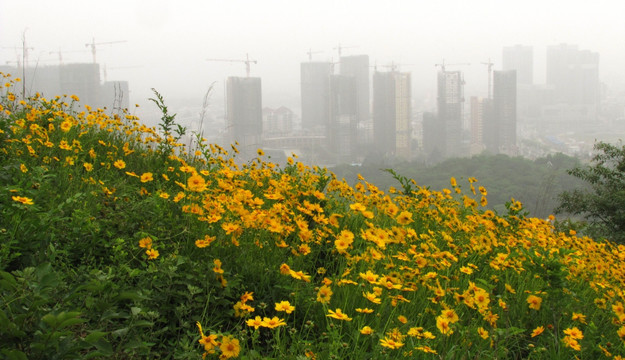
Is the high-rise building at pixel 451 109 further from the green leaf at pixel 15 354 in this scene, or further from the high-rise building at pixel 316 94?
the green leaf at pixel 15 354

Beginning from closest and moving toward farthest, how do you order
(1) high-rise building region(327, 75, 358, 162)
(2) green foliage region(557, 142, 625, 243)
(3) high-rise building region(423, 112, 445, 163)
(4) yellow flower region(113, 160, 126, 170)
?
(4) yellow flower region(113, 160, 126, 170) < (2) green foliage region(557, 142, 625, 243) < (1) high-rise building region(327, 75, 358, 162) < (3) high-rise building region(423, 112, 445, 163)

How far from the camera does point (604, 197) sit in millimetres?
9406

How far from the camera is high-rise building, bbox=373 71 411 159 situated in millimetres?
41094

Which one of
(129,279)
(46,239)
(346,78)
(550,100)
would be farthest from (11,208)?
(550,100)

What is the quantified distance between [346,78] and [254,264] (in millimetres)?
38090

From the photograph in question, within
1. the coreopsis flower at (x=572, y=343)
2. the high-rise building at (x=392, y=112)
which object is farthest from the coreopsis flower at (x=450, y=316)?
the high-rise building at (x=392, y=112)

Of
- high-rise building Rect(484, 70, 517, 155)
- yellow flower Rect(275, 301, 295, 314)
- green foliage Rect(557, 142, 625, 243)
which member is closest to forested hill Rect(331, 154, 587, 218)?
green foliage Rect(557, 142, 625, 243)

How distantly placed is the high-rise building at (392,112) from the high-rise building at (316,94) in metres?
4.58

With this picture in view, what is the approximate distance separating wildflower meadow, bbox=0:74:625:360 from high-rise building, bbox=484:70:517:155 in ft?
120

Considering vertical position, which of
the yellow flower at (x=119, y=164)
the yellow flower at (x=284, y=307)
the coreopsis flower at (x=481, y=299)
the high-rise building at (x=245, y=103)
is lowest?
the coreopsis flower at (x=481, y=299)

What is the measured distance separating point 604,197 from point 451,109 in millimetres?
36960

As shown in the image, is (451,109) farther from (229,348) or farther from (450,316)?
(229,348)

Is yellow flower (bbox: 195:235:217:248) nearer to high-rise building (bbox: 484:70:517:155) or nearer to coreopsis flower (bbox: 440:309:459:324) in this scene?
coreopsis flower (bbox: 440:309:459:324)

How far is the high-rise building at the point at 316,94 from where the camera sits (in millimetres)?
36812
